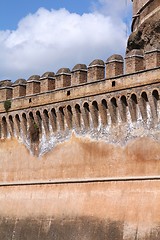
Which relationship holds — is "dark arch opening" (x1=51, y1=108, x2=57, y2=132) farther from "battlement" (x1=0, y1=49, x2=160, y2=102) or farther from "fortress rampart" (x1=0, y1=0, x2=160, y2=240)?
"battlement" (x1=0, y1=49, x2=160, y2=102)

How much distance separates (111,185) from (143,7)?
7429 millimetres

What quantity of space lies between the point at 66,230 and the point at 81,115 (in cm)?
375

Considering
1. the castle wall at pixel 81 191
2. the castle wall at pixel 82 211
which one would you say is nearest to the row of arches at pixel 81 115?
the castle wall at pixel 81 191

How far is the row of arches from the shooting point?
65.3ft

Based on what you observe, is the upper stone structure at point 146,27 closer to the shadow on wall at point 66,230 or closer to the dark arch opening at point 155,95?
the dark arch opening at point 155,95

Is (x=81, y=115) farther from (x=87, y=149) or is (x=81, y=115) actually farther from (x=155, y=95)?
(x=155, y=95)

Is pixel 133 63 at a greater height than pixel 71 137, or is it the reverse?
pixel 133 63

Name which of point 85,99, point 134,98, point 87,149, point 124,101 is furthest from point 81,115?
point 134,98

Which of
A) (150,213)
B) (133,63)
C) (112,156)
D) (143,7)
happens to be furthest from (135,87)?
(143,7)

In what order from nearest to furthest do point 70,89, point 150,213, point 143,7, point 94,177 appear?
1. point 150,213
2. point 94,177
3. point 70,89
4. point 143,7

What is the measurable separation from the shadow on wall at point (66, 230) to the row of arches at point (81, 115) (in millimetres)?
3073

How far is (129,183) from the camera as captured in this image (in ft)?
65.9

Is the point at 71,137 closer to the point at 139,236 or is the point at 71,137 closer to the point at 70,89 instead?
the point at 70,89

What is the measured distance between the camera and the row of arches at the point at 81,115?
19.9 m
